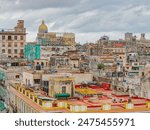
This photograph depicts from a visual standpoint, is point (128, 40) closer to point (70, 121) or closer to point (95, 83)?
point (95, 83)

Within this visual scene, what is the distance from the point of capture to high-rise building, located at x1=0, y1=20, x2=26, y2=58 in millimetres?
12969

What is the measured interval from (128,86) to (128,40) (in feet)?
40.3

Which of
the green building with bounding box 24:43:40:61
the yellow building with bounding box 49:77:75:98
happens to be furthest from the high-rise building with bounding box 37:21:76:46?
the yellow building with bounding box 49:77:75:98

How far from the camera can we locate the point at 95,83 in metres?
7.01

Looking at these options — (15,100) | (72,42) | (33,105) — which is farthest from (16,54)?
(33,105)

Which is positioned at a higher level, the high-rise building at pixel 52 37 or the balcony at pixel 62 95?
the high-rise building at pixel 52 37

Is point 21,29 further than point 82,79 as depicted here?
Yes

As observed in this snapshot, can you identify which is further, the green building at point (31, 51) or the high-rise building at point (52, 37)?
the high-rise building at point (52, 37)

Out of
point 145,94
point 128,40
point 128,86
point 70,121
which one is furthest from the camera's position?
point 128,40

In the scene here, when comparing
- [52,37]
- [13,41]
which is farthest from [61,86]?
[52,37]

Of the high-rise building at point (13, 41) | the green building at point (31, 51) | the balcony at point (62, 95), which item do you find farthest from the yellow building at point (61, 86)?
the green building at point (31, 51)

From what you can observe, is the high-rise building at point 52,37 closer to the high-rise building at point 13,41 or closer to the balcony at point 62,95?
the high-rise building at point 13,41

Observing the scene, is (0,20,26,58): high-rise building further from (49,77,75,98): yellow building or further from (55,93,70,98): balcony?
(55,93,70,98): balcony

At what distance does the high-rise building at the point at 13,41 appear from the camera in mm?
12969
